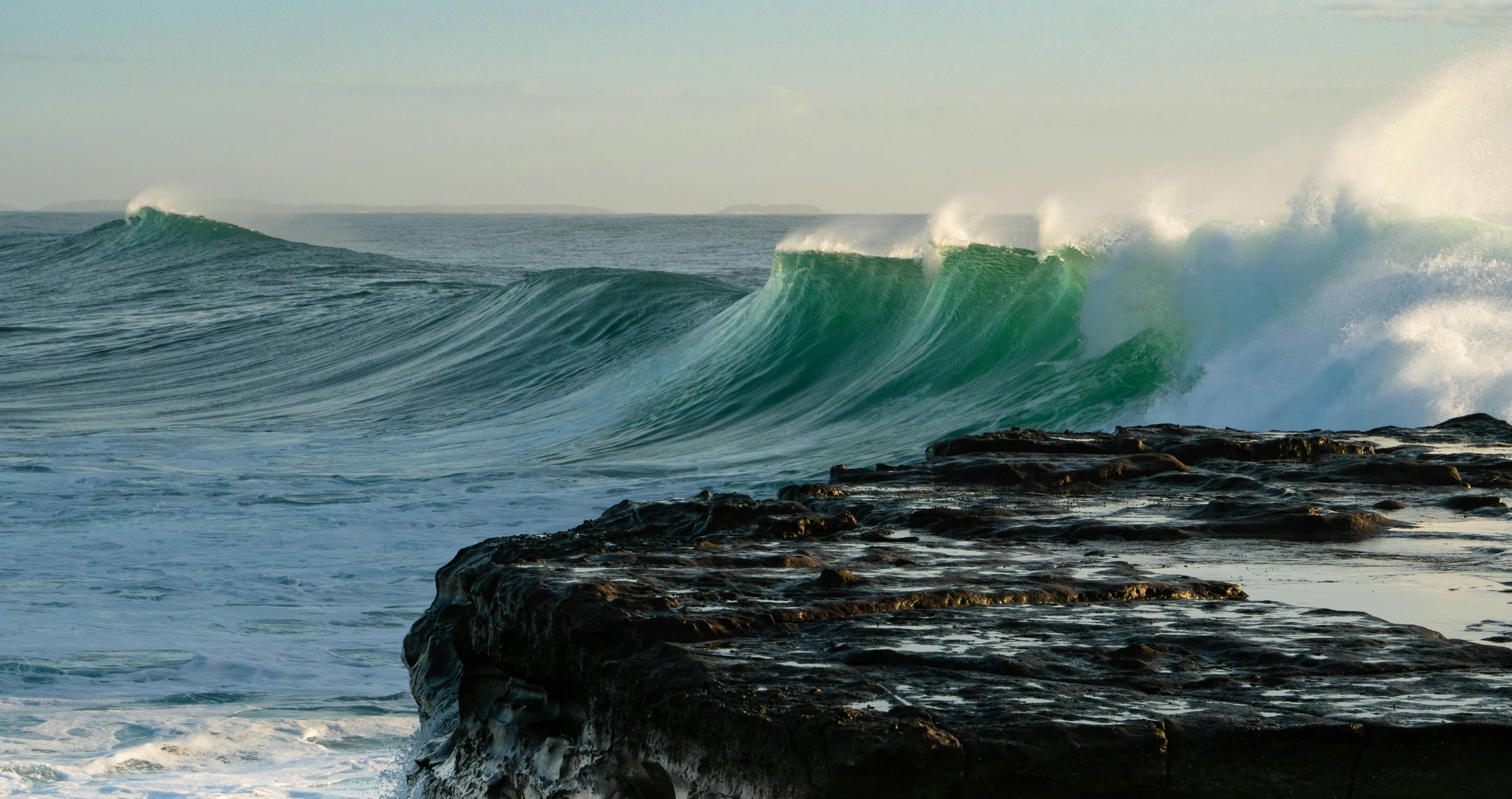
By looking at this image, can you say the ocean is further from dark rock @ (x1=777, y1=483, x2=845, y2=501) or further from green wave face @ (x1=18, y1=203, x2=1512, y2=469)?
dark rock @ (x1=777, y1=483, x2=845, y2=501)

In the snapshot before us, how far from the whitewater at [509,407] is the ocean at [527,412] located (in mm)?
32

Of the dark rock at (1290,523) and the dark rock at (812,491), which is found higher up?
Result: the dark rock at (1290,523)

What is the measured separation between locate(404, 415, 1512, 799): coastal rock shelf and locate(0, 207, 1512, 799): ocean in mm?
363

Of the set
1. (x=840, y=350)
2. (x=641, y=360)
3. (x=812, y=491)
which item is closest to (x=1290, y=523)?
(x=812, y=491)

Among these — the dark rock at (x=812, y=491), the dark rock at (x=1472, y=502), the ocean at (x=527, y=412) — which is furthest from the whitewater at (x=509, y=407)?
the dark rock at (x=1472, y=502)

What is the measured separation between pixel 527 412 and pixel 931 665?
42.4 feet

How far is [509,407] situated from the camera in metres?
15.0

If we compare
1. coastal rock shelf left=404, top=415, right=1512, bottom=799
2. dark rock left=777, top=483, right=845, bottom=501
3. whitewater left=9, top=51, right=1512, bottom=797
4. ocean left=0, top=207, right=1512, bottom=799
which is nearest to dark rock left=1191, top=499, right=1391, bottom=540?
coastal rock shelf left=404, top=415, right=1512, bottom=799

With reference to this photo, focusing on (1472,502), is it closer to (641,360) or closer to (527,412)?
(527,412)

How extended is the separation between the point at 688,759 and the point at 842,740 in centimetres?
25

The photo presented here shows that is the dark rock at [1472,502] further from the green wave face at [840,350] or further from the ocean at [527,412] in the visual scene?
the green wave face at [840,350]

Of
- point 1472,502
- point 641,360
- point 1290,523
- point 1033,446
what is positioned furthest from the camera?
point 641,360

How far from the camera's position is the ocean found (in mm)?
→ 5039

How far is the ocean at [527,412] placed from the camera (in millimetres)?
5039
